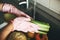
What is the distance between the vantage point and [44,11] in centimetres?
122

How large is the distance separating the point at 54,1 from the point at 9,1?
1.51 ft

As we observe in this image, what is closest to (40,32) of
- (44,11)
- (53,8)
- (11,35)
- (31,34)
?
(31,34)

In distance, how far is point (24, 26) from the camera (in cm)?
96

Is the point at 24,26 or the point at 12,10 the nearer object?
the point at 24,26

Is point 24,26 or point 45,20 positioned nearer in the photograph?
point 24,26

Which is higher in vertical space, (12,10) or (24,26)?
(12,10)

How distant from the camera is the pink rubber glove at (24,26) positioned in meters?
0.94

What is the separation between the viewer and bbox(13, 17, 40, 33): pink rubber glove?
0.94m

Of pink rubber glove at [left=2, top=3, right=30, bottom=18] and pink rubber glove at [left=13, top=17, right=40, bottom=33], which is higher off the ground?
pink rubber glove at [left=2, top=3, right=30, bottom=18]

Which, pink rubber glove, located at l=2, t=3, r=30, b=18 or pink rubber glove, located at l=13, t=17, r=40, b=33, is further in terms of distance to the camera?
pink rubber glove, located at l=2, t=3, r=30, b=18

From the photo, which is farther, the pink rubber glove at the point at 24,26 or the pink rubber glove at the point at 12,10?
the pink rubber glove at the point at 12,10

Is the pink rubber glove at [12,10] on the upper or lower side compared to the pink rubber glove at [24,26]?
upper

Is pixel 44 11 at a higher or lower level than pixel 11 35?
higher

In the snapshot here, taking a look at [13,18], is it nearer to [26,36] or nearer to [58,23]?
[26,36]
